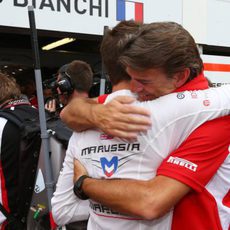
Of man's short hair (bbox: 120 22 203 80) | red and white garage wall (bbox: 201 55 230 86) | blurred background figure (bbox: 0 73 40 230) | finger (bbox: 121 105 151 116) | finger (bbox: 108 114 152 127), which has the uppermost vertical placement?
man's short hair (bbox: 120 22 203 80)

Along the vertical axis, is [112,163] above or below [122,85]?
below

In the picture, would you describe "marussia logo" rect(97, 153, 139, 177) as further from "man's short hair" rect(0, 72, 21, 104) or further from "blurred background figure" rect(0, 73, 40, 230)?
"man's short hair" rect(0, 72, 21, 104)

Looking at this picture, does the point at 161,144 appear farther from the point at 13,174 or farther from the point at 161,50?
the point at 13,174

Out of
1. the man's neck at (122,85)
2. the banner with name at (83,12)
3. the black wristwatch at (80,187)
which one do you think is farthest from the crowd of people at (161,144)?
the banner with name at (83,12)

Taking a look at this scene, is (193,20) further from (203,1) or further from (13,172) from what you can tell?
(13,172)

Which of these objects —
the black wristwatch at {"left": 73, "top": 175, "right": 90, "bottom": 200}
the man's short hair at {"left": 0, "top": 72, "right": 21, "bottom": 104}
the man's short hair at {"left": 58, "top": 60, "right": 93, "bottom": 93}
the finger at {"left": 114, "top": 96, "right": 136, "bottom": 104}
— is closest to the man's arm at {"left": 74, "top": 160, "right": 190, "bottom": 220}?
the black wristwatch at {"left": 73, "top": 175, "right": 90, "bottom": 200}

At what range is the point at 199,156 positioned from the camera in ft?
4.17

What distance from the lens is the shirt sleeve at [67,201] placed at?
5.41 feet

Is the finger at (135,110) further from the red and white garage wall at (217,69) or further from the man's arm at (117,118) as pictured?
the red and white garage wall at (217,69)

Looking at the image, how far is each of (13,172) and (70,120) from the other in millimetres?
1240

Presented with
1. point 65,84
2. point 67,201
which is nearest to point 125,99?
point 67,201

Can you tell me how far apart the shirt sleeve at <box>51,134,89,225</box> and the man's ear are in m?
0.48

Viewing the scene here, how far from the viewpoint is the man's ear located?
52.0 inches

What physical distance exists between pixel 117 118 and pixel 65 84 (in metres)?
1.34
